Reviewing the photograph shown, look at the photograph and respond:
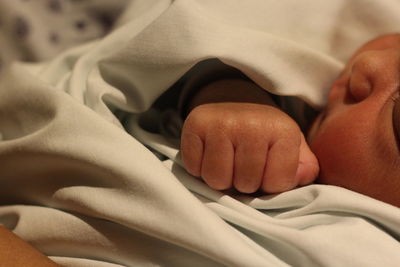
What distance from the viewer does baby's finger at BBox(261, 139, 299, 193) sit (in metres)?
0.53

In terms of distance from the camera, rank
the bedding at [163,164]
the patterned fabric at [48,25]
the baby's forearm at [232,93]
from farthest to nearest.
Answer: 1. the patterned fabric at [48,25]
2. the baby's forearm at [232,93]
3. the bedding at [163,164]

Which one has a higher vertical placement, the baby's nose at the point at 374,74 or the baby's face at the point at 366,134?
the baby's nose at the point at 374,74

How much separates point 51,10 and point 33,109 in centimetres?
28

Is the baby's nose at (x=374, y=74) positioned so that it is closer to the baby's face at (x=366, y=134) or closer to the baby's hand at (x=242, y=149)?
the baby's face at (x=366, y=134)

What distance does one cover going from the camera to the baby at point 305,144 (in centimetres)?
53

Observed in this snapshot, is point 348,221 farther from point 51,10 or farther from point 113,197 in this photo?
point 51,10

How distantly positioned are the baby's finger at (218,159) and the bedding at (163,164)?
3 cm

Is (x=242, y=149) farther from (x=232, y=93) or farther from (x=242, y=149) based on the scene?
(x=232, y=93)

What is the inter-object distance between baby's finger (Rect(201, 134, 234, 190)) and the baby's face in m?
0.13

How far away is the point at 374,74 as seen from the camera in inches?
23.4

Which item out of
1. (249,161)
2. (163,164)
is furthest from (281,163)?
(163,164)

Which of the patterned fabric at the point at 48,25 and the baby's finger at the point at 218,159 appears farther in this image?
the patterned fabric at the point at 48,25

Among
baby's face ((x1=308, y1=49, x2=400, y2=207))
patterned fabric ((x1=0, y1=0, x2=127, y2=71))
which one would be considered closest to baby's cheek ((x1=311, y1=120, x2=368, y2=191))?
baby's face ((x1=308, y1=49, x2=400, y2=207))

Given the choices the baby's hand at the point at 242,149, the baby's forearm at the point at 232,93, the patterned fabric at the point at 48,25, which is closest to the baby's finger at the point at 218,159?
the baby's hand at the point at 242,149
